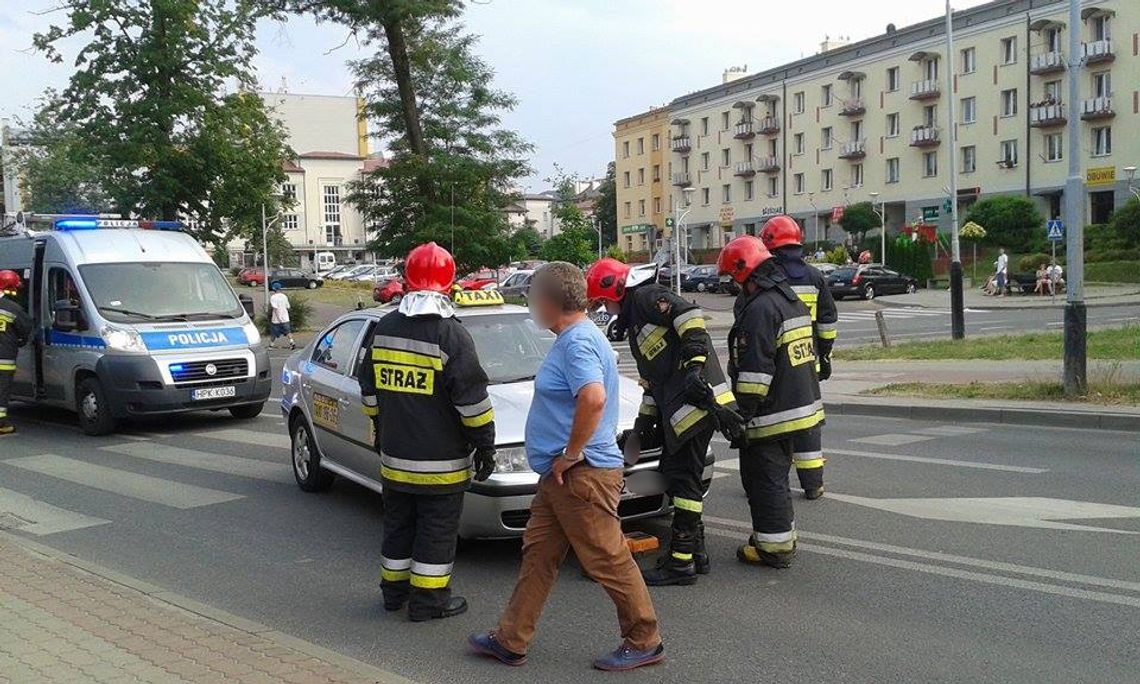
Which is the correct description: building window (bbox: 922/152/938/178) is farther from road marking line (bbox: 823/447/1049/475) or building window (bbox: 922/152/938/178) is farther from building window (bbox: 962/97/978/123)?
road marking line (bbox: 823/447/1049/475)

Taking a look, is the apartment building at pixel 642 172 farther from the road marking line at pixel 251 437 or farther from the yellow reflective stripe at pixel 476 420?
the yellow reflective stripe at pixel 476 420

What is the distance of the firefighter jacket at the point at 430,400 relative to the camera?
526cm

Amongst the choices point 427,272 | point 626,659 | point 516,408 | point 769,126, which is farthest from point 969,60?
point 626,659

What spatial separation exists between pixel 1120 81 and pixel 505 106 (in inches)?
1537

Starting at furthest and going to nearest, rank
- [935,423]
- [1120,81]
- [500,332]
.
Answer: [1120,81] < [935,423] < [500,332]

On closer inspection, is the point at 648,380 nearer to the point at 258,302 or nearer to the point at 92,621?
the point at 92,621

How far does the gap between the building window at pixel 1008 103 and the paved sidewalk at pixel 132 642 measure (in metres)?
61.4

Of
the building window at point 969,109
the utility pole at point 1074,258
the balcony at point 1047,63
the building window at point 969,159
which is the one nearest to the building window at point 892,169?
the building window at point 969,159

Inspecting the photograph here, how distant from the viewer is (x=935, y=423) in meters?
12.2

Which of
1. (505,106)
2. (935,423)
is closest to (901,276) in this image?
(505,106)

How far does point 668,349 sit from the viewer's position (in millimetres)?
5918

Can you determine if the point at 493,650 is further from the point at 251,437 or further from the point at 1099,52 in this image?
the point at 1099,52

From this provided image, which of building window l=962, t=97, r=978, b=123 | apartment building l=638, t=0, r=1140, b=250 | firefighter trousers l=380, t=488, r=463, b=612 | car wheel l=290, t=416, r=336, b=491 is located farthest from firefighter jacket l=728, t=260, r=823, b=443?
building window l=962, t=97, r=978, b=123

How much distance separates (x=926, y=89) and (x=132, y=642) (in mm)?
64684
